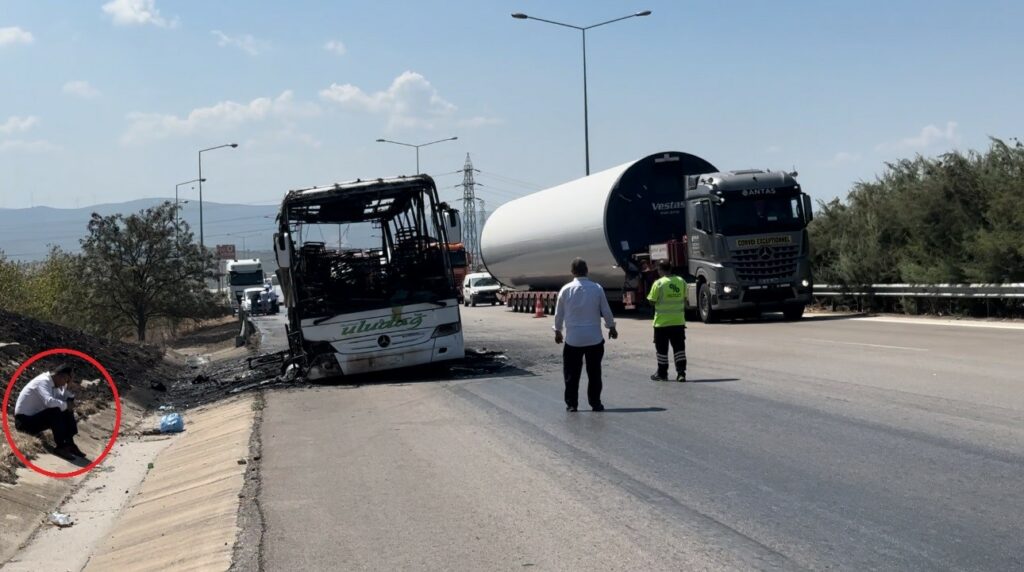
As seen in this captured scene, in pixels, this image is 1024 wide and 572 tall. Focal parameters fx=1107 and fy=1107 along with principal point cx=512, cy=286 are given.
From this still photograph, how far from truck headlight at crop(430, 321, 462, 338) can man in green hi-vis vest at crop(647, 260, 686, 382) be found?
11.9ft

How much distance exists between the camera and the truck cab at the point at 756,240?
2622 cm

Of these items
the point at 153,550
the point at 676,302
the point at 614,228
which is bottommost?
the point at 153,550

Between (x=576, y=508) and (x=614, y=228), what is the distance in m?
23.3

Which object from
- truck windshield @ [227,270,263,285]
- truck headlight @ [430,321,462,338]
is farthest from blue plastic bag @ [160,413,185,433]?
truck windshield @ [227,270,263,285]

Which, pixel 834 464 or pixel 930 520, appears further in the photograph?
pixel 834 464

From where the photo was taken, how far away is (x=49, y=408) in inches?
459

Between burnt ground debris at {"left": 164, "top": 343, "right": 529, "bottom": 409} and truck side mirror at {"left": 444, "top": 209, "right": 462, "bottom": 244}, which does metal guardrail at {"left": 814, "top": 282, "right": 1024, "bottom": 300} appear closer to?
burnt ground debris at {"left": 164, "top": 343, "right": 529, "bottom": 409}

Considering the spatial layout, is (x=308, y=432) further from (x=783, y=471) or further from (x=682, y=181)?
(x=682, y=181)

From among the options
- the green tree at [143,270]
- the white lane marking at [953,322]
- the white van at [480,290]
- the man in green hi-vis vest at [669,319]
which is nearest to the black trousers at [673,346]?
the man in green hi-vis vest at [669,319]

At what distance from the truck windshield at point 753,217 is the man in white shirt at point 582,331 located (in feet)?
49.2

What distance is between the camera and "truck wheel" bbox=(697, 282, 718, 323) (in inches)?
1067

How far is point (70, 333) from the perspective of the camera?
2291 centimetres

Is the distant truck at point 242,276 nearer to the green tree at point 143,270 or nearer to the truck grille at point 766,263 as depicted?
the green tree at point 143,270

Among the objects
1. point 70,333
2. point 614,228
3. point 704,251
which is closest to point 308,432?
point 70,333
